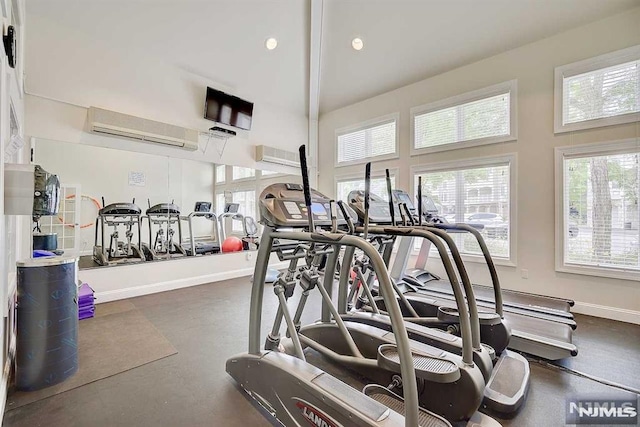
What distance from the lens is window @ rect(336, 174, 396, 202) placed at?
19.7 feet

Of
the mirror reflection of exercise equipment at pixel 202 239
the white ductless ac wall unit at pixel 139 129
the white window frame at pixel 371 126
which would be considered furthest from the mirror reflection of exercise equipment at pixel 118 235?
the white window frame at pixel 371 126

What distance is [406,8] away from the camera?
4.25 metres

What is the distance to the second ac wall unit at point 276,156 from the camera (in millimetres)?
5930

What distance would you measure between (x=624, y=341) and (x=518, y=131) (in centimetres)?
283

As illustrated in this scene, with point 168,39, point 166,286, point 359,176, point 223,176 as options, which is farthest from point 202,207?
point 359,176

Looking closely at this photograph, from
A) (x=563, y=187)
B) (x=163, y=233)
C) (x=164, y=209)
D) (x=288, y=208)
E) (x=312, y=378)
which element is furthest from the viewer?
(x=163, y=233)

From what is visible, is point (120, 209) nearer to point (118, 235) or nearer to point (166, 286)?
point (118, 235)

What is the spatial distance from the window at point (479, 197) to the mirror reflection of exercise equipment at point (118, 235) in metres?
4.90

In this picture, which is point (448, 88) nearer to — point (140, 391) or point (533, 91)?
point (533, 91)

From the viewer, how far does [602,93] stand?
3.74 meters

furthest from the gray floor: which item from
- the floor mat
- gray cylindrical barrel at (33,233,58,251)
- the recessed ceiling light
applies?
the recessed ceiling light

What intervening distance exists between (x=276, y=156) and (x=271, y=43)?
210cm

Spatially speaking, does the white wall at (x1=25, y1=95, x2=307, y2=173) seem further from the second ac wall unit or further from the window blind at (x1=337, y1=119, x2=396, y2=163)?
A: the window blind at (x1=337, y1=119, x2=396, y2=163)

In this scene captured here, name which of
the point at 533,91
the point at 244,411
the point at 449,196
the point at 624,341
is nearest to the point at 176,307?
the point at 244,411
